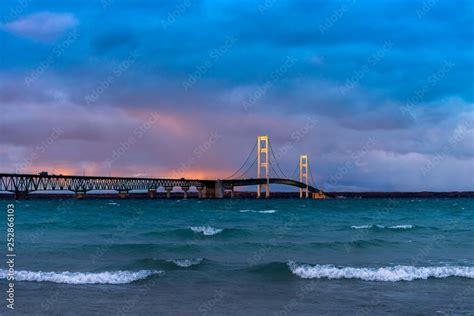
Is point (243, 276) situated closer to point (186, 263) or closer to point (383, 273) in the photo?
point (186, 263)

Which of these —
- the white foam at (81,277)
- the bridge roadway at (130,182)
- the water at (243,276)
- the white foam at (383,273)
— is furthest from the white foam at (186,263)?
the bridge roadway at (130,182)

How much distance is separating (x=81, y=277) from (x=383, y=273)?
28.6 feet

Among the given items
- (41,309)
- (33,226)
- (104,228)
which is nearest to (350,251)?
(41,309)

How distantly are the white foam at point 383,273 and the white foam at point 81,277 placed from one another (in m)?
4.86

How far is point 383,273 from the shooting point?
17.1 metres

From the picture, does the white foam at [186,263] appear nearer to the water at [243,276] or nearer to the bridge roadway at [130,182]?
the water at [243,276]

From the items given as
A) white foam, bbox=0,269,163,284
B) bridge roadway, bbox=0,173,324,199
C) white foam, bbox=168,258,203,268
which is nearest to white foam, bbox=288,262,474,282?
white foam, bbox=168,258,203,268

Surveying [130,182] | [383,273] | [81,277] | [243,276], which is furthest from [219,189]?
[81,277]

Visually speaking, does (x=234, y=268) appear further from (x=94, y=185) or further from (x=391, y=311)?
(x=94, y=185)

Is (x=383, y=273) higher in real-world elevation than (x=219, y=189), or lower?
lower

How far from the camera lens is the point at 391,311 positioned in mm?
12539

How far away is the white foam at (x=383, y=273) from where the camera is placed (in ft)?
55.4

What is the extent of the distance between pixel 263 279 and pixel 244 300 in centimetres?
304

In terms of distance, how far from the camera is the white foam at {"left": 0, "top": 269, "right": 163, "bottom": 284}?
52.8ft
